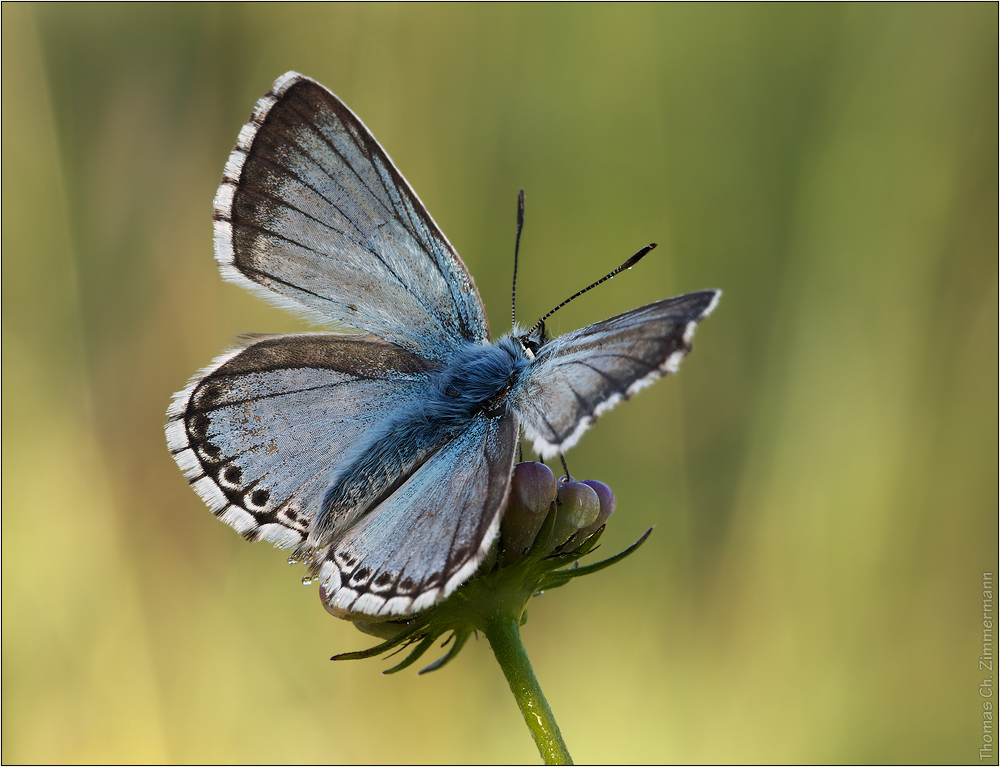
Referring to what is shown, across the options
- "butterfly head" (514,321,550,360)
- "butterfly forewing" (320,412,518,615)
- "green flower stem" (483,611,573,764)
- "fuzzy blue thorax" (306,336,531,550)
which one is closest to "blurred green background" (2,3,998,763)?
"butterfly head" (514,321,550,360)

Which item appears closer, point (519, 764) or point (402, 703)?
point (519, 764)

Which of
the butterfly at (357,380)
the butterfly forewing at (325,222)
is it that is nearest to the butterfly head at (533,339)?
the butterfly at (357,380)

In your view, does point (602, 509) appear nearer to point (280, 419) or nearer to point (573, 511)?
point (573, 511)

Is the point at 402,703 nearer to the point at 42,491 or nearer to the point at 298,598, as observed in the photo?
the point at 298,598

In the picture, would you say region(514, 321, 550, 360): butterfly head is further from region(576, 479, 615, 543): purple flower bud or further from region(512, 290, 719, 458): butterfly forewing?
region(576, 479, 615, 543): purple flower bud

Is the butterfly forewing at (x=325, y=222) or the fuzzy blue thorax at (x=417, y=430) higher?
the butterfly forewing at (x=325, y=222)

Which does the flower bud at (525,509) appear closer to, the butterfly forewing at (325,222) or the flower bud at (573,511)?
the flower bud at (573,511)

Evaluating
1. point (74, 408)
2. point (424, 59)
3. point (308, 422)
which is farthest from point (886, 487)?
point (74, 408)
